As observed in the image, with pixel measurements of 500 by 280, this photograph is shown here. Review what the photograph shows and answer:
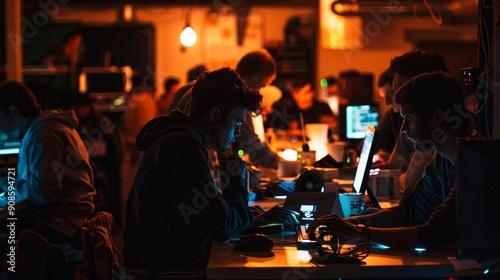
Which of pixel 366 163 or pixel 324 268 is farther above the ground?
pixel 366 163

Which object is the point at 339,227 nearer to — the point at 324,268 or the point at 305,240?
the point at 305,240

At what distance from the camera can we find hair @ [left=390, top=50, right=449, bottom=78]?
433 centimetres

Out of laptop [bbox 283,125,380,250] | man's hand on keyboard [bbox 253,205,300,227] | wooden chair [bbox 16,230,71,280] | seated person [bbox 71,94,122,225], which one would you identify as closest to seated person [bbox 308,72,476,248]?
man's hand on keyboard [bbox 253,205,300,227]

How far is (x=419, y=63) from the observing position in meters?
4.37

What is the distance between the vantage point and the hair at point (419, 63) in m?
4.33

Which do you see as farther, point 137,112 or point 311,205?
point 137,112

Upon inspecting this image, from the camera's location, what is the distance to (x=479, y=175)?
2.85 metres

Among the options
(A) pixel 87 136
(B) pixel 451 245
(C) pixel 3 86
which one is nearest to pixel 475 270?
(B) pixel 451 245

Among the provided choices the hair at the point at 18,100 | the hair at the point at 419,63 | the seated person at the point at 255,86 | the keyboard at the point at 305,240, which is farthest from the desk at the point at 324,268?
the seated person at the point at 255,86

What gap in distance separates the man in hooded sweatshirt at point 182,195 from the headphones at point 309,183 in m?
1.49

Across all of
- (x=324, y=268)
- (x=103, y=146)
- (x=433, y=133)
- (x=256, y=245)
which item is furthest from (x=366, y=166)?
(x=103, y=146)

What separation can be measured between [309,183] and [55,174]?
1.48m

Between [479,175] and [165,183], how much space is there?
43.5 inches

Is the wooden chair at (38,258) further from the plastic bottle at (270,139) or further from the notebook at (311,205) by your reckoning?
the plastic bottle at (270,139)
